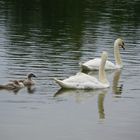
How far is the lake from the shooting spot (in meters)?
15.5

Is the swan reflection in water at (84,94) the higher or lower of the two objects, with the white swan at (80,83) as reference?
lower

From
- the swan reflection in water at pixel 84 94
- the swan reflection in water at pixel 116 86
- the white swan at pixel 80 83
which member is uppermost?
the white swan at pixel 80 83

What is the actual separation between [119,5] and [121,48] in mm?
22721

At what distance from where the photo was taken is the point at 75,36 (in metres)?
33.2

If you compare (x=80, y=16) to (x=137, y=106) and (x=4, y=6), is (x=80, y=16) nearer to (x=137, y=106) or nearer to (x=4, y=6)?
(x=4, y=6)

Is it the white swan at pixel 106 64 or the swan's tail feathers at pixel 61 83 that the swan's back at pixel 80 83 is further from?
the white swan at pixel 106 64

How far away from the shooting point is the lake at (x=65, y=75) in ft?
50.8

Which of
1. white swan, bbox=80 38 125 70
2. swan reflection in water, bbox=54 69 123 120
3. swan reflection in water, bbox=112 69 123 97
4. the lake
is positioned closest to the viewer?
the lake

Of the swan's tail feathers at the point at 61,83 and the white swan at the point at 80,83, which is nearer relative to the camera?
the swan's tail feathers at the point at 61,83

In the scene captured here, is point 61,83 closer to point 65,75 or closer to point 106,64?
point 65,75

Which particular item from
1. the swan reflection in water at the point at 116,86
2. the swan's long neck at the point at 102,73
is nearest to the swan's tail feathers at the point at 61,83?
the swan reflection in water at the point at 116,86

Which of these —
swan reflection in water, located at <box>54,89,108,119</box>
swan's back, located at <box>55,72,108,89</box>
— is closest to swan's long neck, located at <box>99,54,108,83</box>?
swan's back, located at <box>55,72,108,89</box>

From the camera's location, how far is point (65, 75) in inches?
865

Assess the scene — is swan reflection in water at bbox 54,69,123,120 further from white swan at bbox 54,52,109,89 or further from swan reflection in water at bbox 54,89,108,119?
white swan at bbox 54,52,109,89
